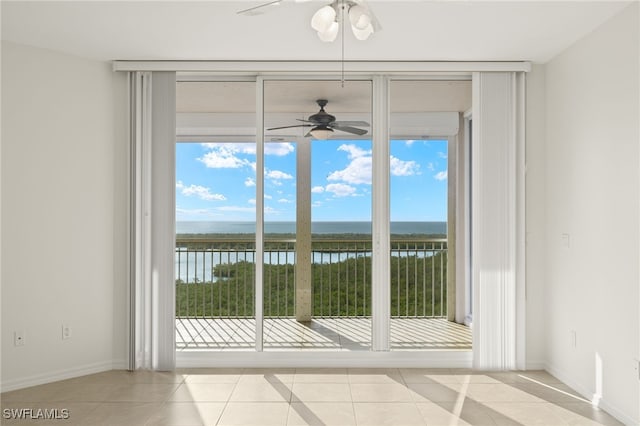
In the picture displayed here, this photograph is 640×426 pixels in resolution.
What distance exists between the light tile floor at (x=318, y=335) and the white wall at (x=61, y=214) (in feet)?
2.08

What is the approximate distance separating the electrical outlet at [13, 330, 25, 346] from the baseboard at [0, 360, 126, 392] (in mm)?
264

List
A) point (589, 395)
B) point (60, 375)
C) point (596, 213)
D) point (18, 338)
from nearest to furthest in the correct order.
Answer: point (596, 213)
point (589, 395)
point (18, 338)
point (60, 375)

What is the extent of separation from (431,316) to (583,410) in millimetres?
1367

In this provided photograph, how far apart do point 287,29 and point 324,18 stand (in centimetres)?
118

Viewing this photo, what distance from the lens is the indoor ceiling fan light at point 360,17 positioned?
7.29ft

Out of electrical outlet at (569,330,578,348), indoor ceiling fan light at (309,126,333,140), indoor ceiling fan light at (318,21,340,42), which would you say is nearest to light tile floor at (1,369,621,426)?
electrical outlet at (569,330,578,348)

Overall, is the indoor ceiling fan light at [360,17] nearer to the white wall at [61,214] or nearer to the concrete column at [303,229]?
the concrete column at [303,229]

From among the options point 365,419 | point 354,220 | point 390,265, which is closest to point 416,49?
point 354,220

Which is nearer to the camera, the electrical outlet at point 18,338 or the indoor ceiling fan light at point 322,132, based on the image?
the electrical outlet at point 18,338

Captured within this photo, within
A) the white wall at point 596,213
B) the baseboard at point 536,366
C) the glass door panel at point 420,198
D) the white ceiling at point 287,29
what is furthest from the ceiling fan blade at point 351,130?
the baseboard at point 536,366

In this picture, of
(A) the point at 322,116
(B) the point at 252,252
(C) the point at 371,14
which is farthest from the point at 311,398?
(C) the point at 371,14

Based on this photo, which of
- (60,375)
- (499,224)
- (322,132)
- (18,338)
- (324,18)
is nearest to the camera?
(324,18)

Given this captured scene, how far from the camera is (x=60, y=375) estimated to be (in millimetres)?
3764

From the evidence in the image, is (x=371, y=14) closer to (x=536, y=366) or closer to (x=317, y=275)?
(x=317, y=275)
